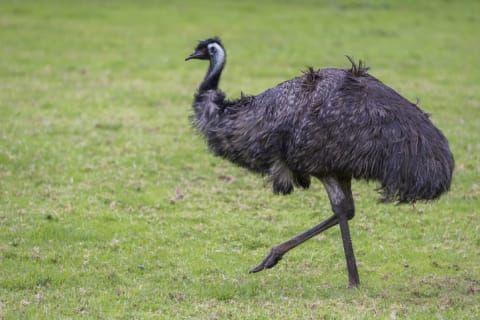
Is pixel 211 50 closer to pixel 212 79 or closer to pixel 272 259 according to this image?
pixel 212 79

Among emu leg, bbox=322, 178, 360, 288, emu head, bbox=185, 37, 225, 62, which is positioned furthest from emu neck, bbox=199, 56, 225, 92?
emu leg, bbox=322, 178, 360, 288

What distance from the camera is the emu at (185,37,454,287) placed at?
8.55 metres

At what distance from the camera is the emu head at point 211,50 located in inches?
406

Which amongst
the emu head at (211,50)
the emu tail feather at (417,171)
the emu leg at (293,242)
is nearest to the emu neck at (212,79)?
the emu head at (211,50)

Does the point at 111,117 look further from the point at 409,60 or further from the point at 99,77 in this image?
the point at 409,60

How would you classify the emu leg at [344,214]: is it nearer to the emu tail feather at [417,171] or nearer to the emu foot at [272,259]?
the emu tail feather at [417,171]

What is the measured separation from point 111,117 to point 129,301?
824cm

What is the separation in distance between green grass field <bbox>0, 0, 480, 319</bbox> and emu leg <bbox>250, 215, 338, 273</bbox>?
0.70 feet

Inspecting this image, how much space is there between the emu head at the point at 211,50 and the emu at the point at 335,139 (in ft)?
2.07

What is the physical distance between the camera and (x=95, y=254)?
1015 cm

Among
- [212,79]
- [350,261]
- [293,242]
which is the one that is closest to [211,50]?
[212,79]

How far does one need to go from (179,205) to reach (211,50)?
2.60 metres

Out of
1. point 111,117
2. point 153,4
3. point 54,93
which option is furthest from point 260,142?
point 153,4

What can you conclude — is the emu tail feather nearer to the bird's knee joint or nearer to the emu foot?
the bird's knee joint
